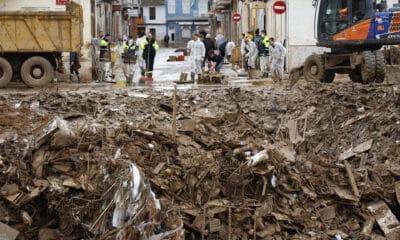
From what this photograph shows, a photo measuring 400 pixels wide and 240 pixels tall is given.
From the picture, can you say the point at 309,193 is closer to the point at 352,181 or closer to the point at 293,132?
the point at 352,181

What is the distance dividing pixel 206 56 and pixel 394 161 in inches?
657

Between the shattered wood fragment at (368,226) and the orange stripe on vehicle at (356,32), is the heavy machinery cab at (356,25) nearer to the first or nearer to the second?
the orange stripe on vehicle at (356,32)

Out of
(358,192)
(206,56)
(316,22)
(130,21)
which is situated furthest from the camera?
(130,21)

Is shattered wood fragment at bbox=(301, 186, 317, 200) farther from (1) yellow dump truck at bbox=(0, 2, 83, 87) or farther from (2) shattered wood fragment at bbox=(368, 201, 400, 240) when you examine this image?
(1) yellow dump truck at bbox=(0, 2, 83, 87)

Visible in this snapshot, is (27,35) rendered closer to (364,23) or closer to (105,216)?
(364,23)

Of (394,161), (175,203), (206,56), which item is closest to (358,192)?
(394,161)

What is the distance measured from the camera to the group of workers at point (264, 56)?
2356 centimetres

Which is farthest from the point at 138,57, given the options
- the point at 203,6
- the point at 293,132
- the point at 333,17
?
the point at 203,6

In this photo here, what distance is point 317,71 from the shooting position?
20250mm

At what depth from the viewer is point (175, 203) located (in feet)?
29.1

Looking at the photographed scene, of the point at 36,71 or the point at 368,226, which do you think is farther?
the point at 36,71

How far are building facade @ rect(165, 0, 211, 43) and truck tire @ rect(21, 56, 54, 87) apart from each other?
65.7 meters

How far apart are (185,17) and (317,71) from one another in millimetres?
67815

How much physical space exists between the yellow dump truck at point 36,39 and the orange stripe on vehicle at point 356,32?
7.85 metres
